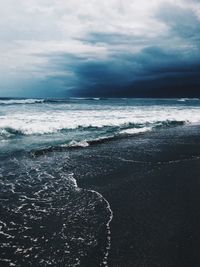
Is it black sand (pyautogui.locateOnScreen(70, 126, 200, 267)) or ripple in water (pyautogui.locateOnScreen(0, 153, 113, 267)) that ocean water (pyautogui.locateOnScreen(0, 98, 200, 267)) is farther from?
black sand (pyautogui.locateOnScreen(70, 126, 200, 267))

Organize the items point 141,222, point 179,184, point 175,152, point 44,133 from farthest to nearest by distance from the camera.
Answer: point 44,133 → point 175,152 → point 179,184 → point 141,222

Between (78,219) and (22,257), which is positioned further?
(78,219)

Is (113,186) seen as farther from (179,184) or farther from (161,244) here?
(161,244)

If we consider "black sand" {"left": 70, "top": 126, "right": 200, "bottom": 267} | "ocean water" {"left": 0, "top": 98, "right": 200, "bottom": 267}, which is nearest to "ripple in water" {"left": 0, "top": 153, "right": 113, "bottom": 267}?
"ocean water" {"left": 0, "top": 98, "right": 200, "bottom": 267}

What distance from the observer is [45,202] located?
22.4ft

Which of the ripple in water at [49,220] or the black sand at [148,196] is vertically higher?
the black sand at [148,196]

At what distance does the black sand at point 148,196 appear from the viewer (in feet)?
15.2

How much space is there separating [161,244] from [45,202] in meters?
2.84

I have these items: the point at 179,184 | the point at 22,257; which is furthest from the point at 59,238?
the point at 179,184

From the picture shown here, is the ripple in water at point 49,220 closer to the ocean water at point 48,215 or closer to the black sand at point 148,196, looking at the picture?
the ocean water at point 48,215

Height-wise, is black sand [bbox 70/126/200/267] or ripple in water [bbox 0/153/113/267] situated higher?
black sand [bbox 70/126/200/267]

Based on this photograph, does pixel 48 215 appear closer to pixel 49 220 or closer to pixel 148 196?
pixel 49 220

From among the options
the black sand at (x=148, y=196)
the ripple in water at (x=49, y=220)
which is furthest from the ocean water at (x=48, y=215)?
the black sand at (x=148, y=196)

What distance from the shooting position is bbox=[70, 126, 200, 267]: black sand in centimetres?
464
